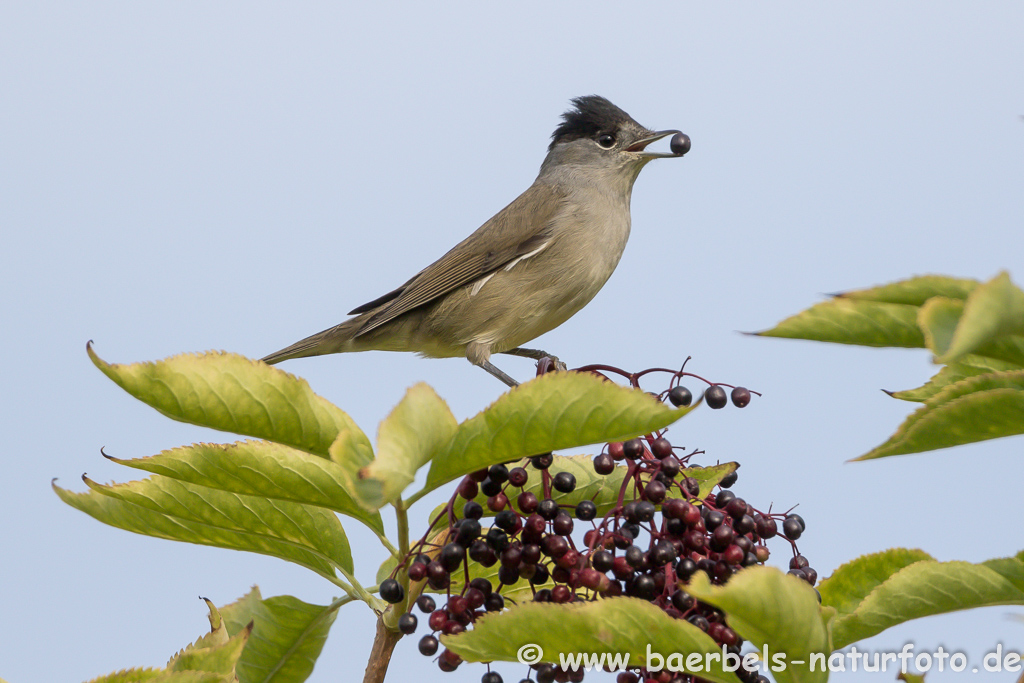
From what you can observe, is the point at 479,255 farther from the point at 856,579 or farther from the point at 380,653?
the point at 856,579

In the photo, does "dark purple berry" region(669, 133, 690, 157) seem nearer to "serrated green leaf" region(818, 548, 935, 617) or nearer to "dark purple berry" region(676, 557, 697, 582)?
"serrated green leaf" region(818, 548, 935, 617)

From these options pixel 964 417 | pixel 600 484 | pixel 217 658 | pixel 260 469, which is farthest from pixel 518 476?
pixel 964 417

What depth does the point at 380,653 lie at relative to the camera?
2.47 m

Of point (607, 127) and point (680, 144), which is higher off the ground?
point (607, 127)

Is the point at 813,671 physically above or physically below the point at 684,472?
below

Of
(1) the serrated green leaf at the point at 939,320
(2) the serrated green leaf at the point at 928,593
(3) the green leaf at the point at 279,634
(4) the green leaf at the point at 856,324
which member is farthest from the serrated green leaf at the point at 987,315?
(3) the green leaf at the point at 279,634

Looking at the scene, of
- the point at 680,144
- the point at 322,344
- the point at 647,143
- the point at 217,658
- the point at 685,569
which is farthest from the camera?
the point at 647,143

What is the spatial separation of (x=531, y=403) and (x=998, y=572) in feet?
3.88

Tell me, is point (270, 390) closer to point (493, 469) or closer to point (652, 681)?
point (493, 469)

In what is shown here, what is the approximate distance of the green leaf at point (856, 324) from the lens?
1827 mm

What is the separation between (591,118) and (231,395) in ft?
17.1

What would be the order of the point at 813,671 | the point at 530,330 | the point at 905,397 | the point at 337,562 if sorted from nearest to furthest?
the point at 813,671
the point at 905,397
the point at 337,562
the point at 530,330

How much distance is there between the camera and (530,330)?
6082 millimetres

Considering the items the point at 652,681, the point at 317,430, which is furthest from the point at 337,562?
the point at 652,681
